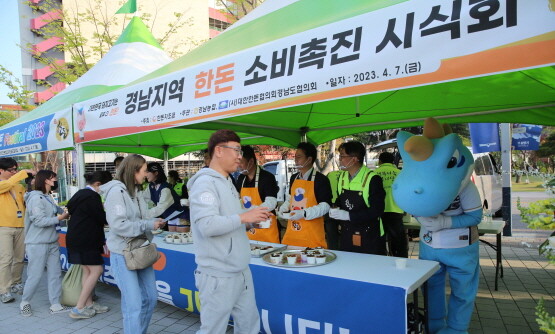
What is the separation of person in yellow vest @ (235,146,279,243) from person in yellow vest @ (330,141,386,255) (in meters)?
0.82

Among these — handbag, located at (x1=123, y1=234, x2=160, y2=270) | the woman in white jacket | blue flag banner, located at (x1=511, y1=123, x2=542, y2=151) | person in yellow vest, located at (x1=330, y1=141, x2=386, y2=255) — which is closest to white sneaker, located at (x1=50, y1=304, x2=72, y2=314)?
the woman in white jacket

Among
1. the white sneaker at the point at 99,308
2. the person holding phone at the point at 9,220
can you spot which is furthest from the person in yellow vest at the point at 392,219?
the person holding phone at the point at 9,220

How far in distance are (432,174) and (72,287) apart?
410cm

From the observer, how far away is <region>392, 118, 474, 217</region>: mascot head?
244 cm

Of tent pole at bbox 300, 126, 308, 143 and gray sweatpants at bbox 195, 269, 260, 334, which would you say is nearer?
gray sweatpants at bbox 195, 269, 260, 334

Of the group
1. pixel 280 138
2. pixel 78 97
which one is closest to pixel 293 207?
pixel 280 138

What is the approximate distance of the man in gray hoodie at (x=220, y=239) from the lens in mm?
1927

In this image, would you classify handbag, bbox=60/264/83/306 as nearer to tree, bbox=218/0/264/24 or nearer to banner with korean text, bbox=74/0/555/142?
banner with korean text, bbox=74/0/555/142

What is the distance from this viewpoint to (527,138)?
7703 mm

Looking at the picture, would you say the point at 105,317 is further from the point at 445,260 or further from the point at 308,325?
the point at 445,260

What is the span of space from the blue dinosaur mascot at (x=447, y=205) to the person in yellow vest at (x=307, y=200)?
0.91 metres

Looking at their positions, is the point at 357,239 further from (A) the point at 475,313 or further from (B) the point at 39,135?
(B) the point at 39,135

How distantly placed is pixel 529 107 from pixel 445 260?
6.44 ft

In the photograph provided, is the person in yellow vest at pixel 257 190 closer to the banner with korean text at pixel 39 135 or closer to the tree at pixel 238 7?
the banner with korean text at pixel 39 135
